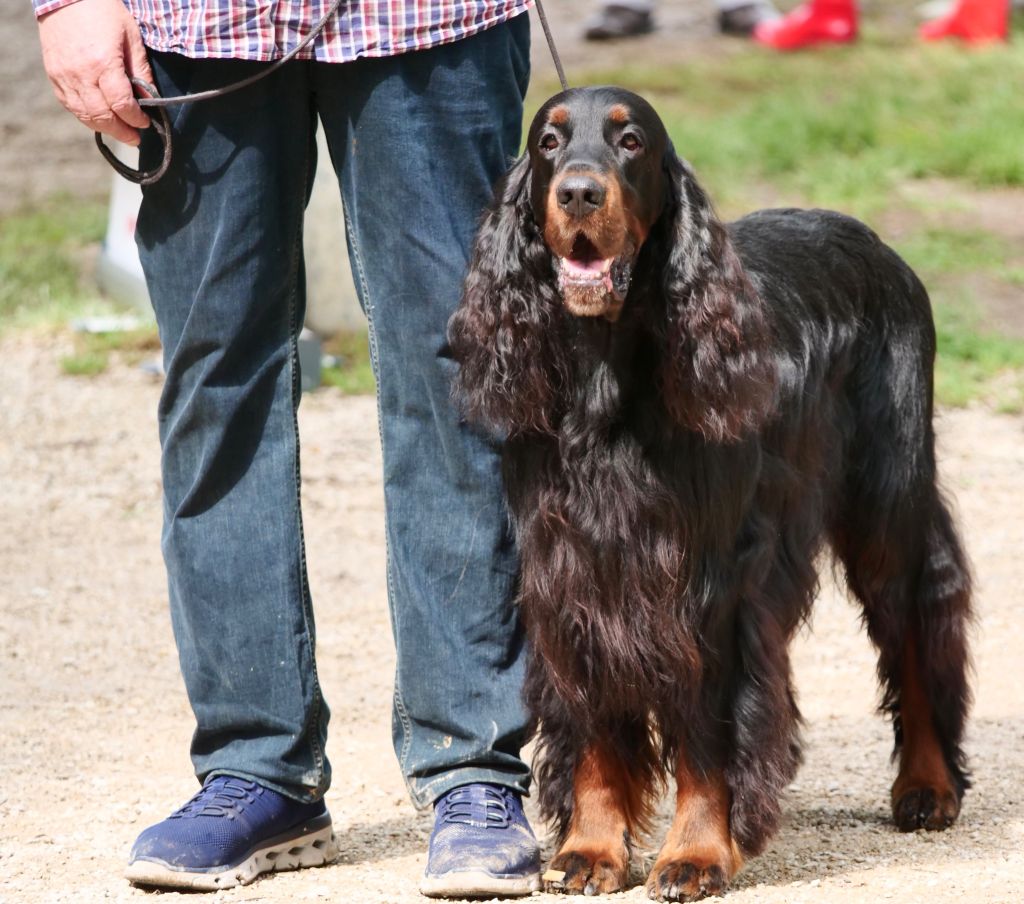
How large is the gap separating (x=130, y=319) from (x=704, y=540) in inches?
234

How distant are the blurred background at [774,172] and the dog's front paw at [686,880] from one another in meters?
4.67

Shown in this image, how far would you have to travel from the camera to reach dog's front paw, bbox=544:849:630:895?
2.96m

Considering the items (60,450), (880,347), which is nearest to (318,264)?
(60,450)

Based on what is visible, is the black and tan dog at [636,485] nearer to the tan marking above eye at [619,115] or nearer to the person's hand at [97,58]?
the tan marking above eye at [619,115]

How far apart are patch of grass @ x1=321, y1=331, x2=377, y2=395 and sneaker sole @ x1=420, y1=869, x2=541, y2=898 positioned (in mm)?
4580

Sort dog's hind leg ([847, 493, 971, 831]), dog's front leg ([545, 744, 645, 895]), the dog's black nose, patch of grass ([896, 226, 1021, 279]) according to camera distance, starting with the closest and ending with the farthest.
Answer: the dog's black nose, dog's front leg ([545, 744, 645, 895]), dog's hind leg ([847, 493, 971, 831]), patch of grass ([896, 226, 1021, 279])

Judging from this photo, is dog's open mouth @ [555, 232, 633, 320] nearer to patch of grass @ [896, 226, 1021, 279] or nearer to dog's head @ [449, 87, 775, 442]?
dog's head @ [449, 87, 775, 442]

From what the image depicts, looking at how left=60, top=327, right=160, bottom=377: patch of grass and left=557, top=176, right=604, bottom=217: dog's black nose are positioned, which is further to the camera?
left=60, top=327, right=160, bottom=377: patch of grass

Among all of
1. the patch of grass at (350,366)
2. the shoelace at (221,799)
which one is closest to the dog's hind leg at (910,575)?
the shoelace at (221,799)

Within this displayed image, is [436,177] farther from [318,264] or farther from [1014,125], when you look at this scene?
[1014,125]

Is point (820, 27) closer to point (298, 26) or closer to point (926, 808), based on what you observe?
point (926, 808)

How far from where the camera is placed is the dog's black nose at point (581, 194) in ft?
9.05

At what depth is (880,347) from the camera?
361cm

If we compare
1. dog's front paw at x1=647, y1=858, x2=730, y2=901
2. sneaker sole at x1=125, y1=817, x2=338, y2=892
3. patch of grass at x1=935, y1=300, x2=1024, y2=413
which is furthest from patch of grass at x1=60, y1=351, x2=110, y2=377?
dog's front paw at x1=647, y1=858, x2=730, y2=901
